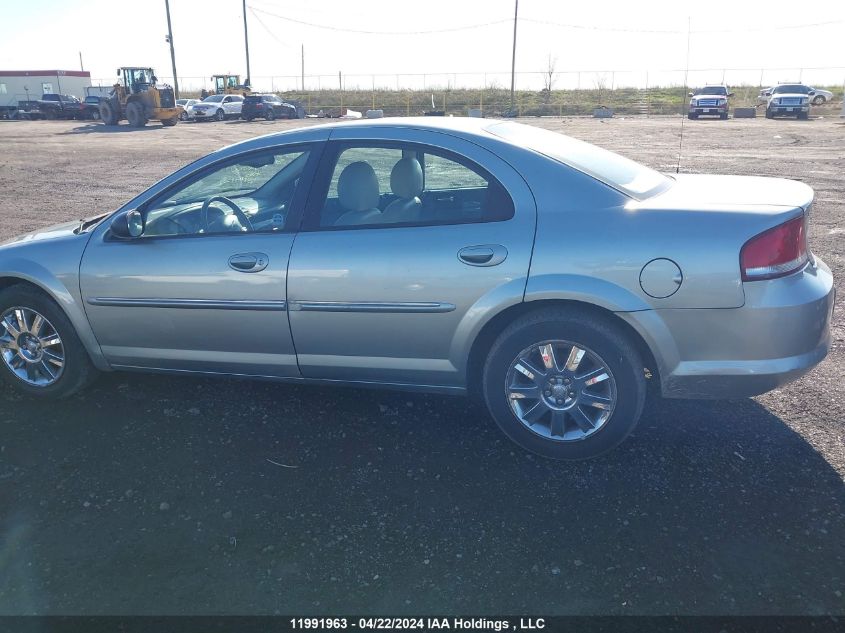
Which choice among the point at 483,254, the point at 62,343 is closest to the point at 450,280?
the point at 483,254

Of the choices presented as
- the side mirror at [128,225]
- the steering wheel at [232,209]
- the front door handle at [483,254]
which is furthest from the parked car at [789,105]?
the side mirror at [128,225]

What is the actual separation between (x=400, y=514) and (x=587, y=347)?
1.18 meters

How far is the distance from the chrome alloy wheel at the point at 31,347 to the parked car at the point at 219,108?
131 feet

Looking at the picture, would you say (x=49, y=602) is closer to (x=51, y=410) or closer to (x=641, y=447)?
(x=51, y=410)

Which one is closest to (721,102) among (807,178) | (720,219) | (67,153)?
(807,178)

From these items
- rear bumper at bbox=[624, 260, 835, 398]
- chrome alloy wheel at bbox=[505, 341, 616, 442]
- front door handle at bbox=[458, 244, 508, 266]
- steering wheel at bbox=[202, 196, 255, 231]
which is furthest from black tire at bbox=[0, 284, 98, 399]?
rear bumper at bbox=[624, 260, 835, 398]

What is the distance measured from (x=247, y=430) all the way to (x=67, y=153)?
20.2 meters

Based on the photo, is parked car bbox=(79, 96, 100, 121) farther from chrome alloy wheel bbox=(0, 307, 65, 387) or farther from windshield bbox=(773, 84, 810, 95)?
chrome alloy wheel bbox=(0, 307, 65, 387)

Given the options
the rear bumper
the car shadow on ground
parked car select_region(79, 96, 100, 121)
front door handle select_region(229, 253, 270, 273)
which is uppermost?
parked car select_region(79, 96, 100, 121)

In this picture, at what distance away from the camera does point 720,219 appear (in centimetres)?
323

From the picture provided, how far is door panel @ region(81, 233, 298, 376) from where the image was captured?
3834 mm

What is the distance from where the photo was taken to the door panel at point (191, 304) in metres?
3.83

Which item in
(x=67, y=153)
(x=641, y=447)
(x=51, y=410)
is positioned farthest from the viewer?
(x=67, y=153)

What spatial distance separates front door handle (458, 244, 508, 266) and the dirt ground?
1.00 m
